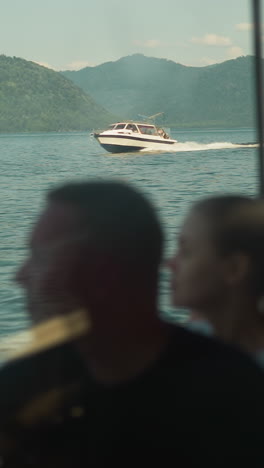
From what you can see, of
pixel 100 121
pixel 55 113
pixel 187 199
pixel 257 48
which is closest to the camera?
pixel 257 48

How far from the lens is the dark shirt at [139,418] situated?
764 millimetres

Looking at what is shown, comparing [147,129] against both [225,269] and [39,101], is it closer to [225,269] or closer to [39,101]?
[39,101]

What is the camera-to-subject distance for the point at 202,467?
801 mm

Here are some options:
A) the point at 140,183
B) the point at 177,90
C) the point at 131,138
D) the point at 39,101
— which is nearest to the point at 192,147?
the point at 131,138

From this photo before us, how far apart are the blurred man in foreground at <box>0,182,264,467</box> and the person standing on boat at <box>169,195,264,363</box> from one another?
0.15m

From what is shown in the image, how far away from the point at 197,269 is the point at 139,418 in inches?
10.1

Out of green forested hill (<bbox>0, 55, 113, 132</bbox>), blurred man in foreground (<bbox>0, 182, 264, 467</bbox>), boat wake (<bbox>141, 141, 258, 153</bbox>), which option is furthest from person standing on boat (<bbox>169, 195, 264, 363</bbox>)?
boat wake (<bbox>141, 141, 258, 153</bbox>)

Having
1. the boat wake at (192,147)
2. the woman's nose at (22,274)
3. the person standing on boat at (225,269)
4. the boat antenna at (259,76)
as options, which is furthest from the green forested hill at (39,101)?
the woman's nose at (22,274)

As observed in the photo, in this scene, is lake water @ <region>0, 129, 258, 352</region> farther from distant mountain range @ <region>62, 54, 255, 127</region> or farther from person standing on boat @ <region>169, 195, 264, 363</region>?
person standing on boat @ <region>169, 195, 264, 363</region>

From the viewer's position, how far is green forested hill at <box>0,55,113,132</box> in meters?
41.3

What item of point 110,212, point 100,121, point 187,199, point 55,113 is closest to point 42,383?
point 110,212

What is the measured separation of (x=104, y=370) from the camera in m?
0.77

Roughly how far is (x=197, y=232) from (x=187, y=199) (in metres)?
21.4

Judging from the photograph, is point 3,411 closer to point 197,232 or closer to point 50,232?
point 50,232
